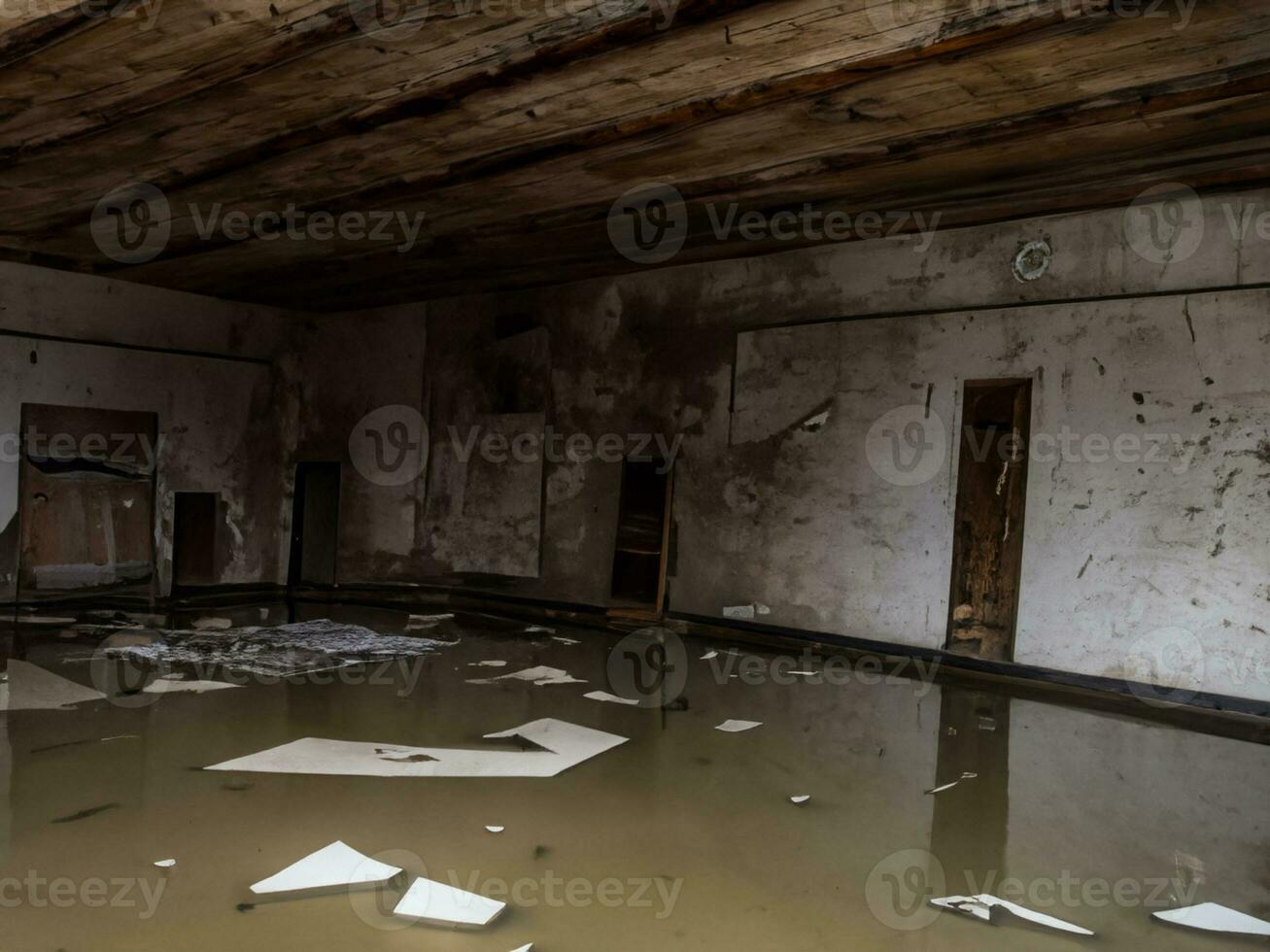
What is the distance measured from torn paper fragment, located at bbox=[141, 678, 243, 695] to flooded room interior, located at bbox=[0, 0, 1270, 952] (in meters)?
0.04

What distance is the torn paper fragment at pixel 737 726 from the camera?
372cm

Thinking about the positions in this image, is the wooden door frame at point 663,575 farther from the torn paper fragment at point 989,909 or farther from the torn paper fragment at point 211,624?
the torn paper fragment at point 989,909

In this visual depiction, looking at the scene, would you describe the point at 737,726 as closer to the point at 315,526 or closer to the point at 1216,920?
the point at 1216,920

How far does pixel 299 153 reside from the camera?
3914mm

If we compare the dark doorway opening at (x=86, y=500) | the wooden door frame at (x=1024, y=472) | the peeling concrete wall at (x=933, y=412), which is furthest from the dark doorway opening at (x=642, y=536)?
the dark doorway opening at (x=86, y=500)

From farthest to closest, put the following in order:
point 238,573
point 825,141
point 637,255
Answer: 1. point 238,573
2. point 637,255
3. point 825,141

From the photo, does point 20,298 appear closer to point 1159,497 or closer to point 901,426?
point 901,426

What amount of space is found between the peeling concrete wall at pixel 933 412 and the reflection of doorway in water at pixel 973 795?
79 cm

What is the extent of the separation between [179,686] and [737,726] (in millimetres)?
2588

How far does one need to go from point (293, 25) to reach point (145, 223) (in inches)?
113

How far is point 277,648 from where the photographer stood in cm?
510

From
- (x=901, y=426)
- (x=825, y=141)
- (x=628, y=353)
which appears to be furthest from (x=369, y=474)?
(x=825, y=141)

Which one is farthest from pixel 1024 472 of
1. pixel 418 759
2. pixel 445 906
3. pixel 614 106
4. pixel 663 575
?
pixel 445 906

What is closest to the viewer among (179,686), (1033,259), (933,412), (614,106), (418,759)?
(418,759)
